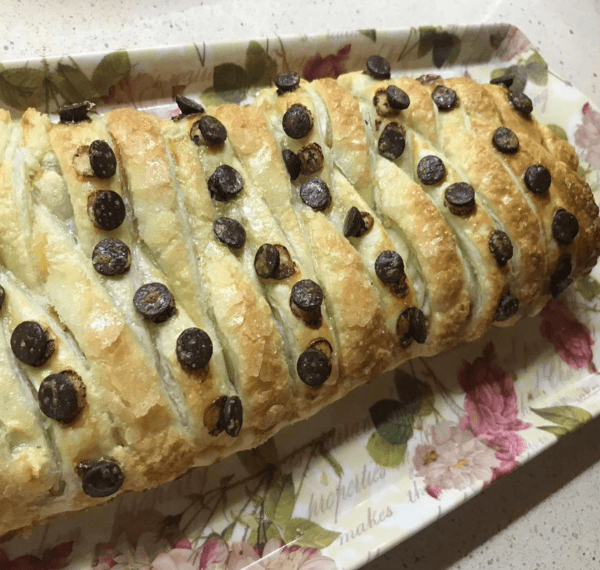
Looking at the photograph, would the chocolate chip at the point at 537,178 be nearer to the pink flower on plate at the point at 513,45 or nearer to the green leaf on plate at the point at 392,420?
the green leaf on plate at the point at 392,420

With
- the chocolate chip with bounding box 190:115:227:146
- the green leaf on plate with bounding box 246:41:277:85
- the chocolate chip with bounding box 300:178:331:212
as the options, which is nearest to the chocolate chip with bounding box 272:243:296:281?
the chocolate chip with bounding box 300:178:331:212

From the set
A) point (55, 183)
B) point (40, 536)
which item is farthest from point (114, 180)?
point (40, 536)

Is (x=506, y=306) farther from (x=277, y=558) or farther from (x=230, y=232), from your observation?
(x=277, y=558)

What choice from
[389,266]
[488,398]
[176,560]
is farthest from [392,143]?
[176,560]

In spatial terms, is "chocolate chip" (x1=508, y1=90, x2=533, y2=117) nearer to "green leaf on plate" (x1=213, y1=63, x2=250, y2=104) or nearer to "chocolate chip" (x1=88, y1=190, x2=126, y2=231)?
"green leaf on plate" (x1=213, y1=63, x2=250, y2=104)

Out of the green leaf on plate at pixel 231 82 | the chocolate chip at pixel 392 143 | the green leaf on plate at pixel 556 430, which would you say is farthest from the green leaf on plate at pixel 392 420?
the green leaf on plate at pixel 231 82

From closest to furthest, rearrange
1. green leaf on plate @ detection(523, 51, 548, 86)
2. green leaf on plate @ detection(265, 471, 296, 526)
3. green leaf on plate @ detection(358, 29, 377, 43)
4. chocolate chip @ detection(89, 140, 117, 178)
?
1. chocolate chip @ detection(89, 140, 117, 178)
2. green leaf on plate @ detection(265, 471, 296, 526)
3. green leaf on plate @ detection(358, 29, 377, 43)
4. green leaf on plate @ detection(523, 51, 548, 86)

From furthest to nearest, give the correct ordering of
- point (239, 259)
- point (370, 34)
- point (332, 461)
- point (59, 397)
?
point (370, 34), point (332, 461), point (239, 259), point (59, 397)
